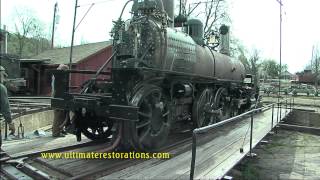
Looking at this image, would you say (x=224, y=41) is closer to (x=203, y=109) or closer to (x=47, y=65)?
(x=203, y=109)

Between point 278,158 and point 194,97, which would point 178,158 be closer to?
point 194,97

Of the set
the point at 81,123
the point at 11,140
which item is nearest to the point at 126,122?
the point at 81,123

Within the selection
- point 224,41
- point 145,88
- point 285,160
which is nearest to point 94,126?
point 145,88

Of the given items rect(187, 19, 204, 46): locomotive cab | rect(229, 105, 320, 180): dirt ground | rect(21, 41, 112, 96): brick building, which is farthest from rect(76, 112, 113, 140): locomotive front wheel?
rect(21, 41, 112, 96): brick building

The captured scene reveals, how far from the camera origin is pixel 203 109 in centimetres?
931

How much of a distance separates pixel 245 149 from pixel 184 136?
1821 mm

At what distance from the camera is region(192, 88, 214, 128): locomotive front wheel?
8930mm

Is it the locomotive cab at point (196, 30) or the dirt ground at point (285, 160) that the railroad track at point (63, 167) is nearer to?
the dirt ground at point (285, 160)

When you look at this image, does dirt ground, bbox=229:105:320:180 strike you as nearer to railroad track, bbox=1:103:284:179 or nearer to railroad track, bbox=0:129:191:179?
railroad track, bbox=1:103:284:179

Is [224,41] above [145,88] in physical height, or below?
above

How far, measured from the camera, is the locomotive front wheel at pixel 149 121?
6.30 meters

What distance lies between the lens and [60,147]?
6.94m

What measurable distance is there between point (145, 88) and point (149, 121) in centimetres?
66

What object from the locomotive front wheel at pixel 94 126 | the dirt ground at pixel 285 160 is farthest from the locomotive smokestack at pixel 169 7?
the dirt ground at pixel 285 160
